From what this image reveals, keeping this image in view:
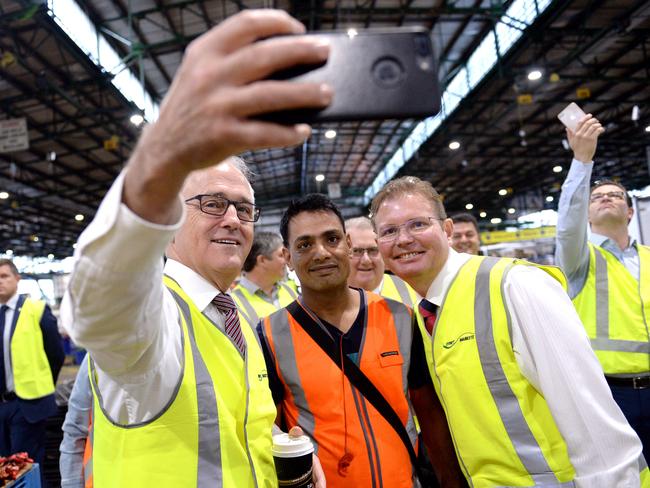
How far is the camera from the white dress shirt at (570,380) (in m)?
1.18

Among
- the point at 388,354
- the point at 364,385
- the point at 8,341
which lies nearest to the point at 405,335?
the point at 388,354

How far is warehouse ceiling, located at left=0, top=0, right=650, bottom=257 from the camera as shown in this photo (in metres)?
8.64

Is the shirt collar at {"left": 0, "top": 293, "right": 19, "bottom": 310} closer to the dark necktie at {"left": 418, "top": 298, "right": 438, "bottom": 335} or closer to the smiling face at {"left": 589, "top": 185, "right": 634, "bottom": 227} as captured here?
the dark necktie at {"left": 418, "top": 298, "right": 438, "bottom": 335}

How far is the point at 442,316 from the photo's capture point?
152 cm

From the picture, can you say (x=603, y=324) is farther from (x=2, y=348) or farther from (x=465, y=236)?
(x=2, y=348)

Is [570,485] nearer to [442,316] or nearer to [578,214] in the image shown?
[442,316]

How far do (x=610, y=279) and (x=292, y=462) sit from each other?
257 centimetres

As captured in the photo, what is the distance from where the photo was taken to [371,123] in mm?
10602

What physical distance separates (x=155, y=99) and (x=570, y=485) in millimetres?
12476

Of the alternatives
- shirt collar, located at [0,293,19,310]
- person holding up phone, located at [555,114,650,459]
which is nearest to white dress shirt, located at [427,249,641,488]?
person holding up phone, located at [555,114,650,459]

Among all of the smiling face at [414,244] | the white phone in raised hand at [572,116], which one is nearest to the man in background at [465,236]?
the white phone in raised hand at [572,116]

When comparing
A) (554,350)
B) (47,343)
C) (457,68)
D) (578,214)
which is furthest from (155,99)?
(554,350)

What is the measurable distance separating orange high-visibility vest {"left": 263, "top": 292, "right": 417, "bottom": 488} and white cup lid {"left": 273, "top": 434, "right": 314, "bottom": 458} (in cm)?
42

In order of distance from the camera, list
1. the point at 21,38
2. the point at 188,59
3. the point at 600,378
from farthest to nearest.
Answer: the point at 21,38 < the point at 600,378 < the point at 188,59
